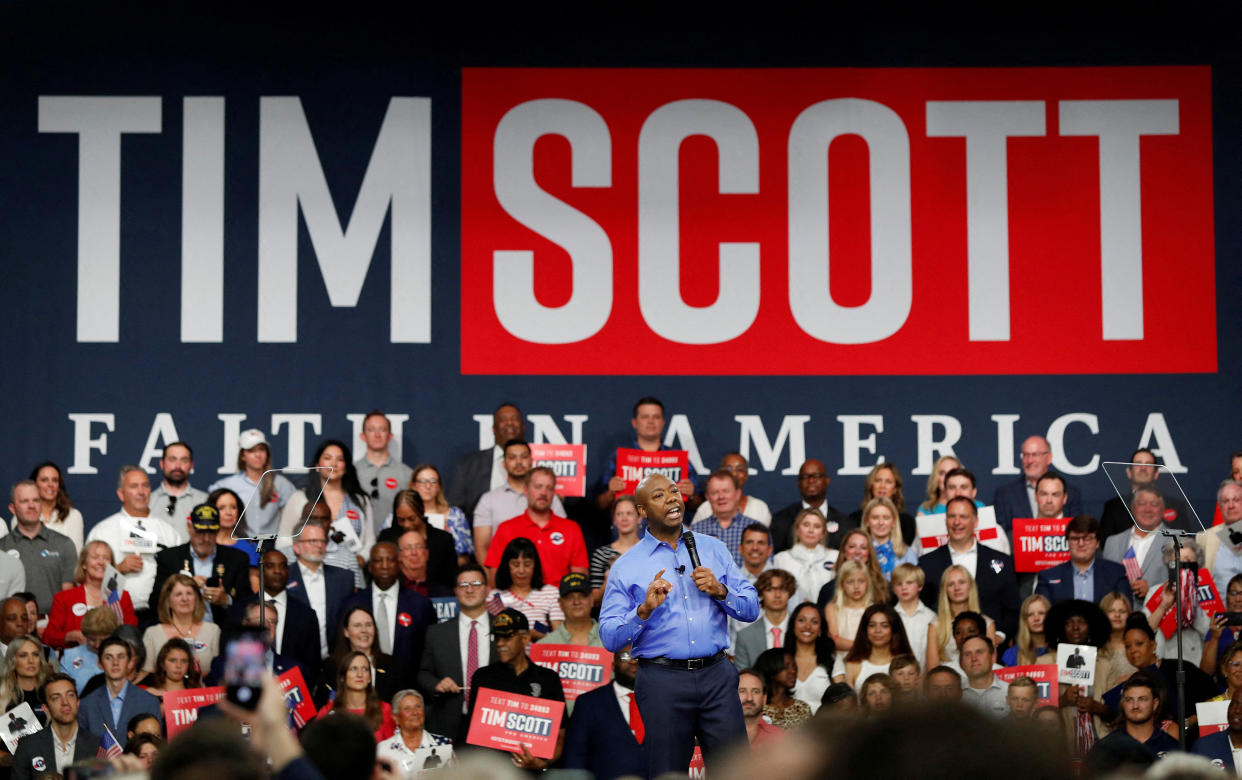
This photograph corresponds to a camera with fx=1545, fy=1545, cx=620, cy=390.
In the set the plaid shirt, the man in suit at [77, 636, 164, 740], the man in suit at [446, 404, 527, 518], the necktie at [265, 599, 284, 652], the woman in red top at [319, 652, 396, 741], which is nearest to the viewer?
the man in suit at [77, 636, 164, 740]

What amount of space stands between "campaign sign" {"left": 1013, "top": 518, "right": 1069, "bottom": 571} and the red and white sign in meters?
0.14

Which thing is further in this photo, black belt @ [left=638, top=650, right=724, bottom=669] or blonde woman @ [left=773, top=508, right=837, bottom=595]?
blonde woman @ [left=773, top=508, right=837, bottom=595]

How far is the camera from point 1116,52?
455 inches

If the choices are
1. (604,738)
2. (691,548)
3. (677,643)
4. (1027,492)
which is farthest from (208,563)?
(1027,492)

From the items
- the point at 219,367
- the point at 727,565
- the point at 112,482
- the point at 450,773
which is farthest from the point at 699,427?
the point at 450,773

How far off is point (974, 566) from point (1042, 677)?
1.25 m

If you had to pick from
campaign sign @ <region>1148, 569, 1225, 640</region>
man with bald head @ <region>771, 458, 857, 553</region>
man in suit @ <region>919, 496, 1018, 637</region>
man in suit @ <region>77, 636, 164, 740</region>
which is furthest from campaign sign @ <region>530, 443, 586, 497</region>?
campaign sign @ <region>1148, 569, 1225, 640</region>

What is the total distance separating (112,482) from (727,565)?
664 centimetres

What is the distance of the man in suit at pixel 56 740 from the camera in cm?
742

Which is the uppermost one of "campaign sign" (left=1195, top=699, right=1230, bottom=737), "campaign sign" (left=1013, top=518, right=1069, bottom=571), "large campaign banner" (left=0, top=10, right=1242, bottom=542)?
"large campaign banner" (left=0, top=10, right=1242, bottom=542)

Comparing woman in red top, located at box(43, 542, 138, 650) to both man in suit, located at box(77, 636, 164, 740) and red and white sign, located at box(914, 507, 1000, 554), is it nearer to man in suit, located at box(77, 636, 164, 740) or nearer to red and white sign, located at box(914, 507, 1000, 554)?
man in suit, located at box(77, 636, 164, 740)

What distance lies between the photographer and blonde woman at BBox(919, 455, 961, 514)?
31.6 ft

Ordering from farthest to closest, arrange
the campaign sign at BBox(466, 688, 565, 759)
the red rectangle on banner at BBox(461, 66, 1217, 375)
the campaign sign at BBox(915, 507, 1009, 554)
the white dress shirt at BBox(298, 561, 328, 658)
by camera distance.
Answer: the red rectangle on banner at BBox(461, 66, 1217, 375)
the campaign sign at BBox(915, 507, 1009, 554)
the white dress shirt at BBox(298, 561, 328, 658)
the campaign sign at BBox(466, 688, 565, 759)

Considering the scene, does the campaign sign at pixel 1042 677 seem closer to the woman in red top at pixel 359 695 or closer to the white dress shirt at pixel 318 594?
the woman in red top at pixel 359 695
